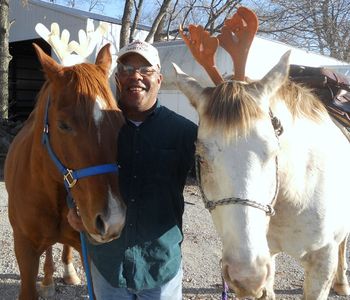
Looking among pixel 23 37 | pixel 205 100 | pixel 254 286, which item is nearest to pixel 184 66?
pixel 205 100

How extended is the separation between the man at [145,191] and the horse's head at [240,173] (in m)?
0.26

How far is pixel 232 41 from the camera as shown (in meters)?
2.21

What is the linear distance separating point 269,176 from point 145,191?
635 mm

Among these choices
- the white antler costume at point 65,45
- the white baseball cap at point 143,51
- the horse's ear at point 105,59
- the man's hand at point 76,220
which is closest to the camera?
the man's hand at point 76,220

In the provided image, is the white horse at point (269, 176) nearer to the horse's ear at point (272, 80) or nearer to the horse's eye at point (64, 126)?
the horse's ear at point (272, 80)

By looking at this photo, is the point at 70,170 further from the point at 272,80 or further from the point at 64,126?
the point at 272,80

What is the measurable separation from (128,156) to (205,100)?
0.49 metres

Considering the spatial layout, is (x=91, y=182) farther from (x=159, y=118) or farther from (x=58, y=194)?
(x=58, y=194)

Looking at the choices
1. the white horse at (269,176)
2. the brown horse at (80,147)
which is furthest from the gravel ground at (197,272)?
the brown horse at (80,147)

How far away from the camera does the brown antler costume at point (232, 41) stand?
2.16 meters

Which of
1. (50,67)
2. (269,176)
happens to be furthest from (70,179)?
(269,176)

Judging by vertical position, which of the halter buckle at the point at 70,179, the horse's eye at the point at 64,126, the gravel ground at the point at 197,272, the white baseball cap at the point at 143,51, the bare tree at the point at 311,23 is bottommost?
the gravel ground at the point at 197,272

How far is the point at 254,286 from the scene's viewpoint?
1.73 meters

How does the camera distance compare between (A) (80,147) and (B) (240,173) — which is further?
(A) (80,147)
